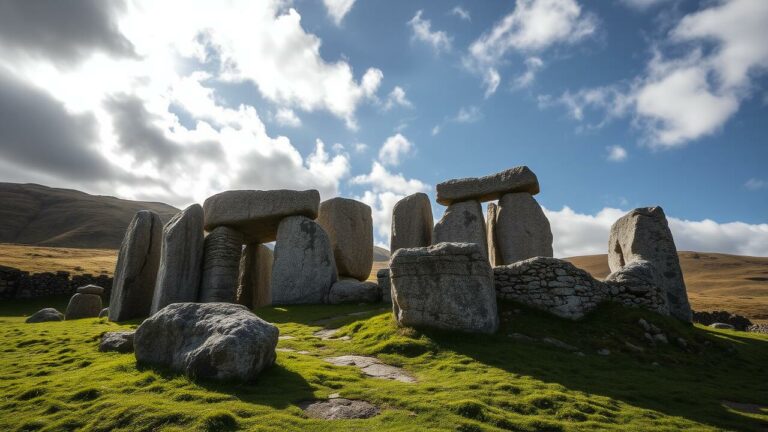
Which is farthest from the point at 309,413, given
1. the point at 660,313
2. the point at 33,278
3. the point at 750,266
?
the point at 750,266

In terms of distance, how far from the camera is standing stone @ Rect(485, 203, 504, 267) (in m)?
22.6

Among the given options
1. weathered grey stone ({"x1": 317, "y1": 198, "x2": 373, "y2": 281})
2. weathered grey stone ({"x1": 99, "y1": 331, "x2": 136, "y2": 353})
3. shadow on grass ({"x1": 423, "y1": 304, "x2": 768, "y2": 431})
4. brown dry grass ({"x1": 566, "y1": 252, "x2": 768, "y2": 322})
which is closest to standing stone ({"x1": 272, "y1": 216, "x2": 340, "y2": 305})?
weathered grey stone ({"x1": 317, "y1": 198, "x2": 373, "y2": 281})

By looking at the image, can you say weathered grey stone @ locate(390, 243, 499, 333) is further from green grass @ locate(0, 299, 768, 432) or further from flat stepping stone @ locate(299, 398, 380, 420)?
flat stepping stone @ locate(299, 398, 380, 420)

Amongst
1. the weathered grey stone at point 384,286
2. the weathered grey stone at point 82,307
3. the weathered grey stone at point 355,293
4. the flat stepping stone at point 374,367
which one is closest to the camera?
the flat stepping stone at point 374,367

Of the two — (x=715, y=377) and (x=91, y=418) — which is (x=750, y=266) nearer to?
(x=715, y=377)

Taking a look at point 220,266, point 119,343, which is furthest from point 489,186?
point 119,343

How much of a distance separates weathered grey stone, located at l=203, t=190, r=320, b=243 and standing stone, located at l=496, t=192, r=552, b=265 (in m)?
9.49

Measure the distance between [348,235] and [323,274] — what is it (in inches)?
178

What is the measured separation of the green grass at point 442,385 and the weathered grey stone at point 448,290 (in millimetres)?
447

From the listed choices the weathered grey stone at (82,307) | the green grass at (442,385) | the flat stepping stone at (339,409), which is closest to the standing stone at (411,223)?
the green grass at (442,385)

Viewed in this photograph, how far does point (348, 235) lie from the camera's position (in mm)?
25469

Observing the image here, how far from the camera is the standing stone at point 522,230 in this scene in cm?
2148

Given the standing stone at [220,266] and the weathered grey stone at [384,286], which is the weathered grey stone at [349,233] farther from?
the standing stone at [220,266]

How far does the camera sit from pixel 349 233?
25.5 meters
